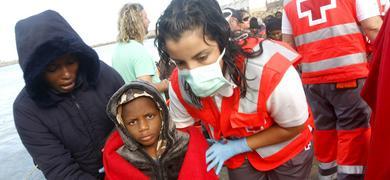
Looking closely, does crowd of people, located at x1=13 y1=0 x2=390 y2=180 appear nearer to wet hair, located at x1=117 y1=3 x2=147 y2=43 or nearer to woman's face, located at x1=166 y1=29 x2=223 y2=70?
woman's face, located at x1=166 y1=29 x2=223 y2=70

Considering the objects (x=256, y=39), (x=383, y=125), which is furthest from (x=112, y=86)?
(x=383, y=125)

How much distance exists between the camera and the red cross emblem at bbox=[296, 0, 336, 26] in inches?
90.7

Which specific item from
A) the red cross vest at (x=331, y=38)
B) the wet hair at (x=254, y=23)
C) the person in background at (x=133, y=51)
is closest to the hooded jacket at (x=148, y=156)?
the person in background at (x=133, y=51)

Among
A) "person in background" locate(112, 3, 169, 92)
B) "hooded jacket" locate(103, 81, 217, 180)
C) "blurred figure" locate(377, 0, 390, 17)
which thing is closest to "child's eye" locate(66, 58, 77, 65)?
"hooded jacket" locate(103, 81, 217, 180)

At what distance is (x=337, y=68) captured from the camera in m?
2.36

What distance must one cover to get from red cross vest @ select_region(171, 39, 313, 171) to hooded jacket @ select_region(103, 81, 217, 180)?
0.41ft

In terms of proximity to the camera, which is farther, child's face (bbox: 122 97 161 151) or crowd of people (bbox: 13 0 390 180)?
child's face (bbox: 122 97 161 151)

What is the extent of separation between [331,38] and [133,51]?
152cm

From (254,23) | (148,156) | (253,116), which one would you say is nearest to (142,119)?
(148,156)

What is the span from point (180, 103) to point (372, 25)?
1.38 m

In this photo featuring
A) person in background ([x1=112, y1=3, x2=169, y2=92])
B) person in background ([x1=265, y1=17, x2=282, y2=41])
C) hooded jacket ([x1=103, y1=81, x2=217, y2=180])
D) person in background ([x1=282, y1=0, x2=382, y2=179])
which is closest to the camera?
hooded jacket ([x1=103, y1=81, x2=217, y2=180])

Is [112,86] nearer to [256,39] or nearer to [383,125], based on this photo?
[256,39]

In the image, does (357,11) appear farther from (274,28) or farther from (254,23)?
(254,23)

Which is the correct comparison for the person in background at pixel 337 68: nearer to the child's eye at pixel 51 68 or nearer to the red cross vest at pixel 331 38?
the red cross vest at pixel 331 38
